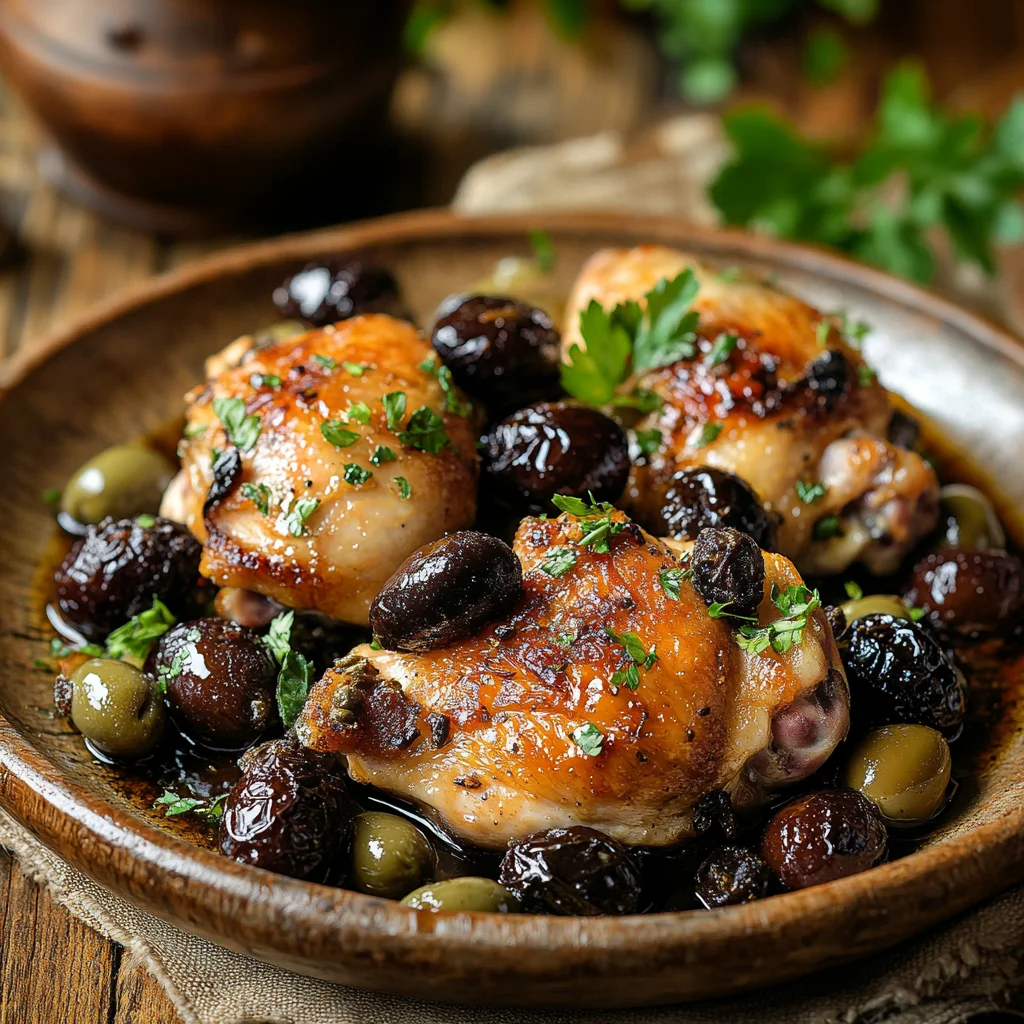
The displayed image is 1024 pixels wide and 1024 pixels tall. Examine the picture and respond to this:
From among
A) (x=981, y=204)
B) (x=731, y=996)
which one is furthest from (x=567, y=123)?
(x=731, y=996)

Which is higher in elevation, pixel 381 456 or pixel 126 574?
pixel 381 456

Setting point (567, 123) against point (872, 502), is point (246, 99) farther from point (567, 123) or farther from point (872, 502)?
point (872, 502)

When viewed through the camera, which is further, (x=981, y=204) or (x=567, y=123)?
(x=567, y=123)

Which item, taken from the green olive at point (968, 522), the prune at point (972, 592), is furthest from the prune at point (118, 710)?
the green olive at point (968, 522)


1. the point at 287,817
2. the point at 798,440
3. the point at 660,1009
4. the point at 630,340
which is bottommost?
the point at 660,1009

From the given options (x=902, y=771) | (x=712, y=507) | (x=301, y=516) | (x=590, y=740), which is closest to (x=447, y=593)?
(x=590, y=740)

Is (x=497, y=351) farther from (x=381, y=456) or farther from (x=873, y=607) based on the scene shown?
(x=873, y=607)
